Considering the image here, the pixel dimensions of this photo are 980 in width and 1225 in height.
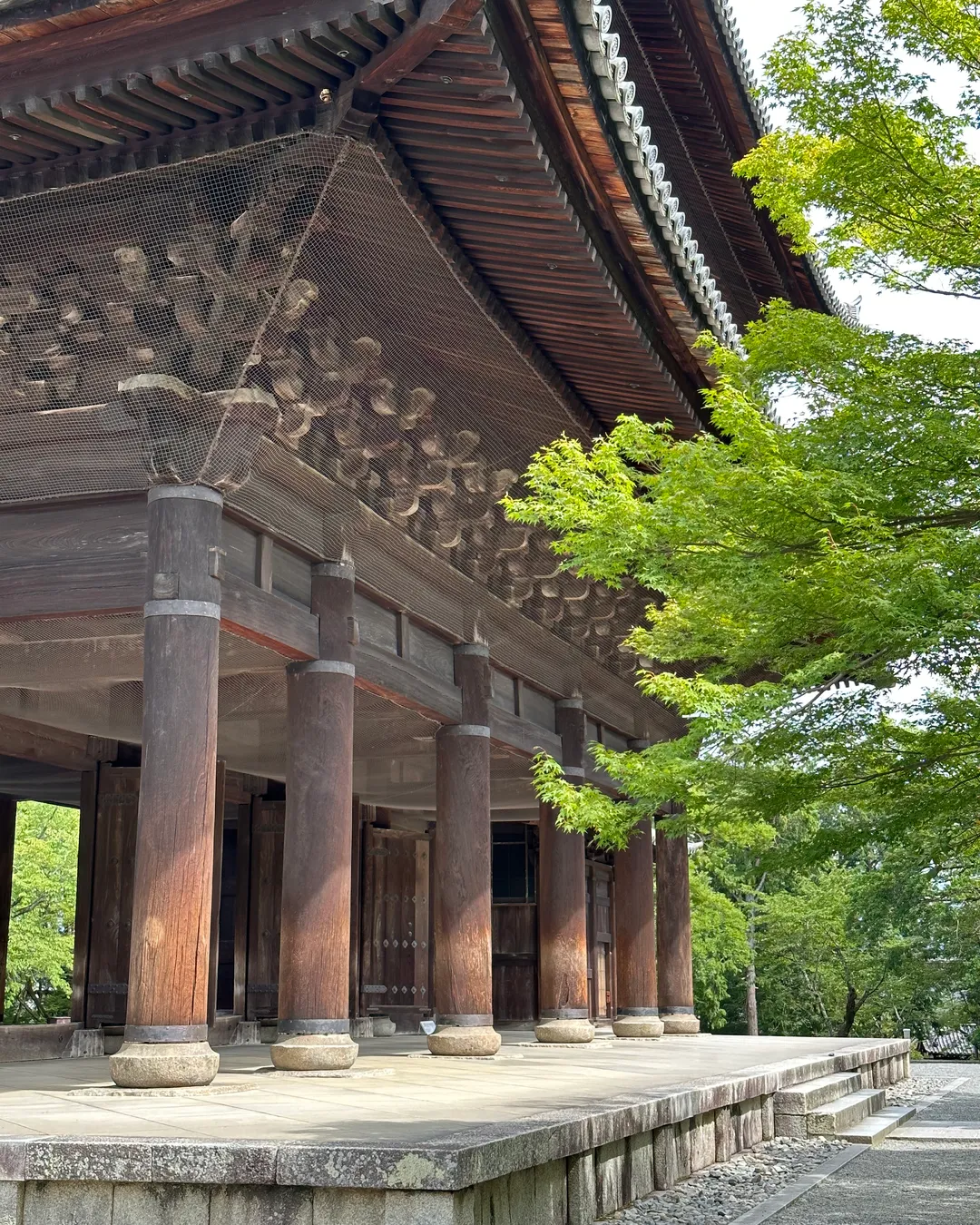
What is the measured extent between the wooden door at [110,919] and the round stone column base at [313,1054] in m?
4.58

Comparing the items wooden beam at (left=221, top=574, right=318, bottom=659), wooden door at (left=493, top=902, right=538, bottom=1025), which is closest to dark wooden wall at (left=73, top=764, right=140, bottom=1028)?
wooden beam at (left=221, top=574, right=318, bottom=659)

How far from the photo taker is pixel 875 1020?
4062 centimetres

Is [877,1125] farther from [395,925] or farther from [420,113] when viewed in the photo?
[420,113]

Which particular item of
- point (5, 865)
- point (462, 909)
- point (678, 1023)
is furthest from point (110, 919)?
point (678, 1023)

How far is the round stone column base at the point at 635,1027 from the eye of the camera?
56.3ft

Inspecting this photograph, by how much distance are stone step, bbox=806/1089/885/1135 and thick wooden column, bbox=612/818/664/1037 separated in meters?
3.92

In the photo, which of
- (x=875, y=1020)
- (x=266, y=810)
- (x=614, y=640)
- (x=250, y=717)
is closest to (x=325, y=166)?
(x=250, y=717)

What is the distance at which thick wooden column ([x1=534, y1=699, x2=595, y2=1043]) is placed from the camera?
14.3 metres

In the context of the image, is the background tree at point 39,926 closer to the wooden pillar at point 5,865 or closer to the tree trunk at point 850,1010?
the wooden pillar at point 5,865

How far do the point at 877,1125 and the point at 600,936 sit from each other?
10.2 metres

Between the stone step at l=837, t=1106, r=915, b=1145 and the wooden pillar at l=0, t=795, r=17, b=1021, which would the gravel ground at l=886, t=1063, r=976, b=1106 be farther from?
the wooden pillar at l=0, t=795, r=17, b=1021

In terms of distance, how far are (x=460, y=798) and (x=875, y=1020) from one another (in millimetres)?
33035

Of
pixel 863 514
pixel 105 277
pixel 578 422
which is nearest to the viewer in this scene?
pixel 863 514

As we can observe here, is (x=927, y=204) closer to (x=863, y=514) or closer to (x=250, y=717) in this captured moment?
(x=863, y=514)
